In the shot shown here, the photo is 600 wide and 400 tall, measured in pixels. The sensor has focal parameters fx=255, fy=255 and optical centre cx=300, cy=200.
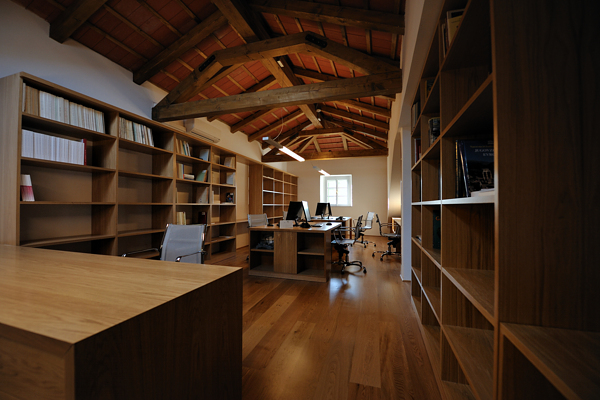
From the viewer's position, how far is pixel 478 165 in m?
1.34

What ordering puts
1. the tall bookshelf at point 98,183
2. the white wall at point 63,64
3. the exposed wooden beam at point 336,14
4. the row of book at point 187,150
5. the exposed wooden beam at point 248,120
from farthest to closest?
the exposed wooden beam at point 248,120 < the row of book at point 187,150 < the exposed wooden beam at point 336,14 < the white wall at point 63,64 < the tall bookshelf at point 98,183

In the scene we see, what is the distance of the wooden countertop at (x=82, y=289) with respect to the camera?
751 mm

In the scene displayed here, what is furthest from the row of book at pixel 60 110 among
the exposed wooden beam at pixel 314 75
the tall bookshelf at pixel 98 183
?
the exposed wooden beam at pixel 314 75

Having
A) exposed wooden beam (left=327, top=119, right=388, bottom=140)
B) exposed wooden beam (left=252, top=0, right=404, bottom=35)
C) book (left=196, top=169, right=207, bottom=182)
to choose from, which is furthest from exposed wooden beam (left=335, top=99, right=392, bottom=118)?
book (left=196, top=169, right=207, bottom=182)

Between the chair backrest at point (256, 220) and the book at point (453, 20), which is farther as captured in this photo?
the chair backrest at point (256, 220)

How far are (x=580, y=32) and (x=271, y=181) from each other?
8.35 m

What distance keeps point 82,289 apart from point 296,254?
3.20 meters

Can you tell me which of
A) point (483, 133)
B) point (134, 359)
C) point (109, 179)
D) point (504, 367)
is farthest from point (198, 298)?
point (109, 179)

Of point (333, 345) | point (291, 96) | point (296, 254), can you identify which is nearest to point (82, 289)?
point (333, 345)

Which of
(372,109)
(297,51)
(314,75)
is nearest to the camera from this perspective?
(297,51)

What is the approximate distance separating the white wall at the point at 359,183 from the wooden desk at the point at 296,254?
618cm

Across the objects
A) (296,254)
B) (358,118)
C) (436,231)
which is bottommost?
(296,254)

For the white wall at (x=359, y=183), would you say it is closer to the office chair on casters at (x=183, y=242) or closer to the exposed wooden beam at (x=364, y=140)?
the exposed wooden beam at (x=364, y=140)

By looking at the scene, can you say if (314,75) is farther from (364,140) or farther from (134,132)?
(364,140)
